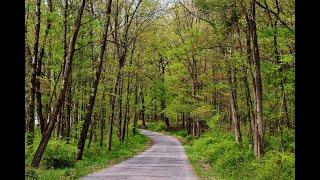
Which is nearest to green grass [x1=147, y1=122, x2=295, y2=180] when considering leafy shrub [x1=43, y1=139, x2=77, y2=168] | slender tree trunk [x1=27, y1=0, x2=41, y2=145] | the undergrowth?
the undergrowth

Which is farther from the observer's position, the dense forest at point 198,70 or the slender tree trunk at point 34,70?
the slender tree trunk at point 34,70

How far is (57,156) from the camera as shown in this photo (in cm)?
1720

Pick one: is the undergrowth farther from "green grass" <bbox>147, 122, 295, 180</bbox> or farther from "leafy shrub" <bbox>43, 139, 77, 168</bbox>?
"leafy shrub" <bbox>43, 139, 77, 168</bbox>

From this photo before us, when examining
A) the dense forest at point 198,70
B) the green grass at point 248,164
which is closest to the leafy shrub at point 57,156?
the dense forest at point 198,70

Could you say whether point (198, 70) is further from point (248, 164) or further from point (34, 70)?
point (34, 70)

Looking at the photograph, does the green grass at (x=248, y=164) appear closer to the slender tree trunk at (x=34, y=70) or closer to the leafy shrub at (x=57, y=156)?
the leafy shrub at (x=57, y=156)

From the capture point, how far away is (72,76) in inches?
1107

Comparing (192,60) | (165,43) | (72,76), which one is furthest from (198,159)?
(165,43)

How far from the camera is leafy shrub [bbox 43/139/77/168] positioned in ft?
56.0

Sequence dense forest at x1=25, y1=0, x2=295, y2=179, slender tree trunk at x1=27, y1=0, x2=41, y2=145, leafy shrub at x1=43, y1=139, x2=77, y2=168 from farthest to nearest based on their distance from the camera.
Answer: slender tree trunk at x1=27, y1=0, x2=41, y2=145 < leafy shrub at x1=43, y1=139, x2=77, y2=168 < dense forest at x1=25, y1=0, x2=295, y2=179

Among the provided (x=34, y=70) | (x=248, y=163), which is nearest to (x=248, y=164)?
(x=248, y=163)

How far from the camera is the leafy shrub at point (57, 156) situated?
56.0 ft

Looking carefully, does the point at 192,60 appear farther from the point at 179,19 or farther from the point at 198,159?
the point at 198,159
